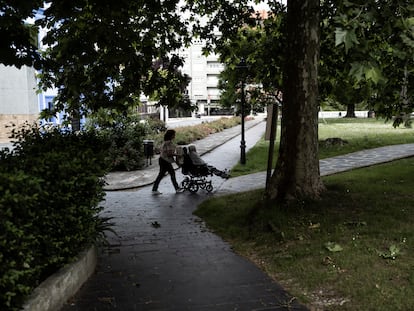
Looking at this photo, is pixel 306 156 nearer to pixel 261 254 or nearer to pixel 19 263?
pixel 261 254

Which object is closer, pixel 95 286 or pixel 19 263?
pixel 19 263

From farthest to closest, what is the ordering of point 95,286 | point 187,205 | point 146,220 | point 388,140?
1. point 388,140
2. point 187,205
3. point 146,220
4. point 95,286

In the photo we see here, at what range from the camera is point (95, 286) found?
5039 mm

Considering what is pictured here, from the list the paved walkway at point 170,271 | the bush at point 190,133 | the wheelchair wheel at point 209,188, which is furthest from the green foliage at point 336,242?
the bush at point 190,133

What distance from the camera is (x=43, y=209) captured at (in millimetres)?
4008

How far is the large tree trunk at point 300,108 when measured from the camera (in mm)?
7363

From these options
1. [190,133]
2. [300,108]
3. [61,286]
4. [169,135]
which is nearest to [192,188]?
[169,135]

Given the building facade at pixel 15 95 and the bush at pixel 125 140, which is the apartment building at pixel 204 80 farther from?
the bush at pixel 125 140

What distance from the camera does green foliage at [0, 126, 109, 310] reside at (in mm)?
3287

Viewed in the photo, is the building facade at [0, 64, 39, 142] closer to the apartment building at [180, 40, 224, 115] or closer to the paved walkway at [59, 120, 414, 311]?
the paved walkway at [59, 120, 414, 311]

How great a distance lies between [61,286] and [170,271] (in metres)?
1.58

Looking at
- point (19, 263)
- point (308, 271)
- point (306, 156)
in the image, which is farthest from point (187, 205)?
point (19, 263)

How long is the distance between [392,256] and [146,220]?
4814mm

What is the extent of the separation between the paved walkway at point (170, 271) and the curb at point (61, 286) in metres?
0.11
